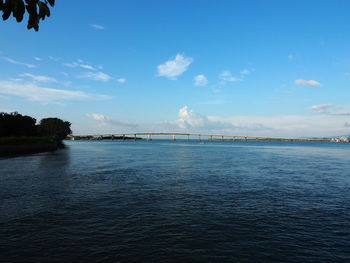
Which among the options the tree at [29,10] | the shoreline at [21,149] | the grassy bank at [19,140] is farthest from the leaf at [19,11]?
the grassy bank at [19,140]

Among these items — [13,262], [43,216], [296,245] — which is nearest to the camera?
[13,262]

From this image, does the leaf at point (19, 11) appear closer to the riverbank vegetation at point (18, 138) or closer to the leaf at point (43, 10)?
the leaf at point (43, 10)

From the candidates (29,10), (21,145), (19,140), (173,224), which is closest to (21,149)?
(21,145)

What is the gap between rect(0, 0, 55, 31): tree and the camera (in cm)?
432

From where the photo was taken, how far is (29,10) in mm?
4633

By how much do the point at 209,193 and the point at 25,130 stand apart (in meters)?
104

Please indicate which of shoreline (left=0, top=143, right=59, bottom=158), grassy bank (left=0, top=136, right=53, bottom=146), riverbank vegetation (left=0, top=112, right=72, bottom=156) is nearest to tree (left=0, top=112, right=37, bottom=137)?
riverbank vegetation (left=0, top=112, right=72, bottom=156)

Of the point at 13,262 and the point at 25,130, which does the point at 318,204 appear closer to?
the point at 13,262

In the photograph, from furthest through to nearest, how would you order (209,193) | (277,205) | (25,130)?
(25,130)
(209,193)
(277,205)

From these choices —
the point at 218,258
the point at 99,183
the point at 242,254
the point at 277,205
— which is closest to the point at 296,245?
the point at 242,254

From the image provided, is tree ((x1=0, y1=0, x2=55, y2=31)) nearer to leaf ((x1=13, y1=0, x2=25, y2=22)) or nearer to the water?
leaf ((x1=13, y1=0, x2=25, y2=22))

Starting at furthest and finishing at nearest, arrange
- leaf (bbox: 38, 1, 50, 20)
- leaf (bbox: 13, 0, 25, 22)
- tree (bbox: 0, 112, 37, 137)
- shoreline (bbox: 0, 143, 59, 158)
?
tree (bbox: 0, 112, 37, 137)
shoreline (bbox: 0, 143, 59, 158)
leaf (bbox: 38, 1, 50, 20)
leaf (bbox: 13, 0, 25, 22)

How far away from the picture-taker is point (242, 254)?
11727 mm

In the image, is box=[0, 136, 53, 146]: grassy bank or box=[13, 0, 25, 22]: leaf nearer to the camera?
box=[13, 0, 25, 22]: leaf
